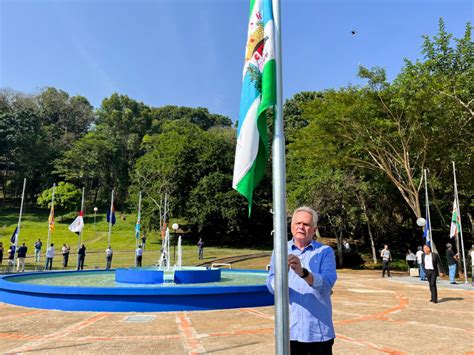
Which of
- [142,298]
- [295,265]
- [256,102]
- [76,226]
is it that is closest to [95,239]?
[76,226]

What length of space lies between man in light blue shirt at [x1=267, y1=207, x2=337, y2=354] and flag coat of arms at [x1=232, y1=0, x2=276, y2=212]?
0.64 metres

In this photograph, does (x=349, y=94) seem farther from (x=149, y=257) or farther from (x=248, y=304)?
(x=149, y=257)

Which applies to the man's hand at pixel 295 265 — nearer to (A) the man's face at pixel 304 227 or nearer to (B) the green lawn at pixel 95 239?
(A) the man's face at pixel 304 227

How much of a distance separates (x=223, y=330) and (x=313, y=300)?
5546 millimetres

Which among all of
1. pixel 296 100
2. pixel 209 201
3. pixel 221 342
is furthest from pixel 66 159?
pixel 221 342

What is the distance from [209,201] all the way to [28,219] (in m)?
30.0

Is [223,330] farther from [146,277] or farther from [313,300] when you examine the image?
[146,277]

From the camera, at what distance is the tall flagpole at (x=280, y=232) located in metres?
2.85

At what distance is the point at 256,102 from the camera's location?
3.68 m

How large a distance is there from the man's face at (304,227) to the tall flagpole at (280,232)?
0.18 metres

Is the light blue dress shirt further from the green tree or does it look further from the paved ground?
the green tree

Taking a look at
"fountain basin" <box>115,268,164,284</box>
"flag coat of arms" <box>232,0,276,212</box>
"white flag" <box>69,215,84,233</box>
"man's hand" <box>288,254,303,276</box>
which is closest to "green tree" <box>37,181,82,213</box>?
"white flag" <box>69,215,84,233</box>

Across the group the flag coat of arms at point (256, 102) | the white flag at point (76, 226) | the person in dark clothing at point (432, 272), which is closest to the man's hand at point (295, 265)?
the flag coat of arms at point (256, 102)

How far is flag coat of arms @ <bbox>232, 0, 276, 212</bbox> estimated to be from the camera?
11.8 feet
